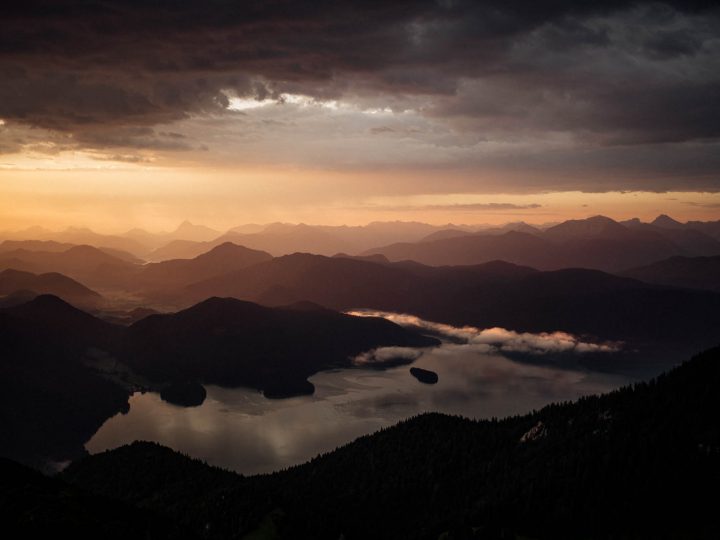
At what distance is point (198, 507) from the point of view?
610 feet

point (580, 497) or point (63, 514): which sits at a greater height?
point (580, 497)

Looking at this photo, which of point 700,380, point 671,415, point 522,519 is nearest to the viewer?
point 522,519

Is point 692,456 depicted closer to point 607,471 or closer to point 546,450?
point 607,471

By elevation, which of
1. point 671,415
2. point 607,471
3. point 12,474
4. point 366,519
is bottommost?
point 366,519

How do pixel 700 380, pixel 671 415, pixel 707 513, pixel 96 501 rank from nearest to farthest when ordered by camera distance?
pixel 707 513 < pixel 96 501 < pixel 671 415 < pixel 700 380

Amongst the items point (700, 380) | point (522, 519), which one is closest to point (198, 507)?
point (522, 519)

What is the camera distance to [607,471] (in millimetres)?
160875

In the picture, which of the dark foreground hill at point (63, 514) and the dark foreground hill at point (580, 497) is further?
the dark foreground hill at point (580, 497)

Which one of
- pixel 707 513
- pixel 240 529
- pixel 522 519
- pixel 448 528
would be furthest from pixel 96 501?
pixel 707 513

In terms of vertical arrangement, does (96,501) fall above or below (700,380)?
below

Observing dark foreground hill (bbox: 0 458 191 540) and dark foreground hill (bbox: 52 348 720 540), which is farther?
dark foreground hill (bbox: 52 348 720 540)

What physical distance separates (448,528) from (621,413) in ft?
256

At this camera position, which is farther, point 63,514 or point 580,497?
point 580,497

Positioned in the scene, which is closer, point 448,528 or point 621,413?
point 448,528
